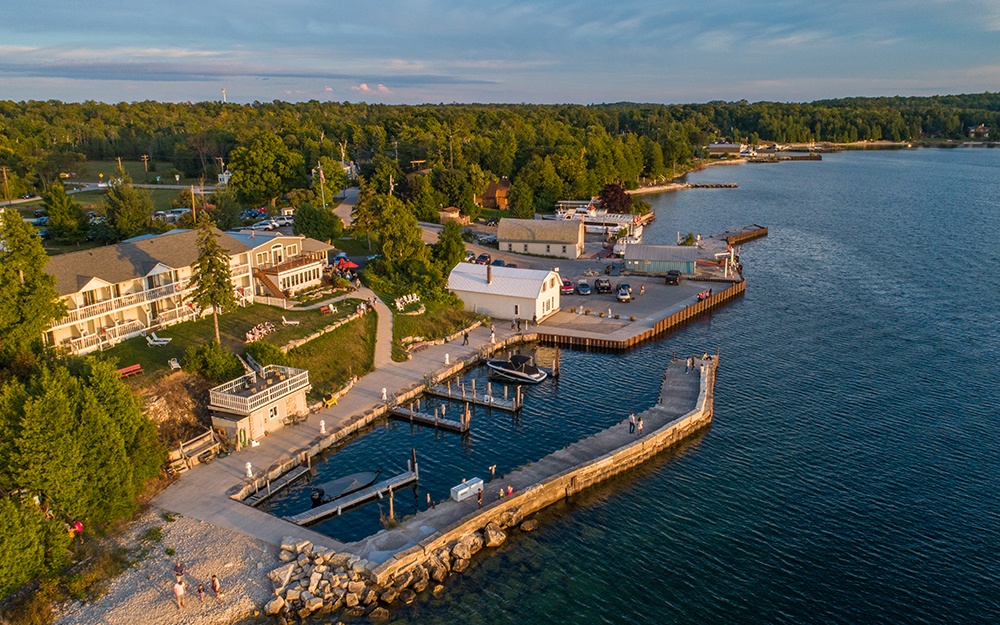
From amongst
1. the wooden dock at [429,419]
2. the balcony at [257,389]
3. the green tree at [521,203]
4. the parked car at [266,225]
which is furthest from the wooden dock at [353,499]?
the green tree at [521,203]

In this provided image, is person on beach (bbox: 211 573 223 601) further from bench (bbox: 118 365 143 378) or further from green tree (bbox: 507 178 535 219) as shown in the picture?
green tree (bbox: 507 178 535 219)

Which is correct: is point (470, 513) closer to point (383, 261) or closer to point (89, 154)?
point (383, 261)

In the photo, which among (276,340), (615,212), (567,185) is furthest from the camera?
(567,185)

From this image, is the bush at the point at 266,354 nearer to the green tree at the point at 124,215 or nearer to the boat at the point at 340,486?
the boat at the point at 340,486

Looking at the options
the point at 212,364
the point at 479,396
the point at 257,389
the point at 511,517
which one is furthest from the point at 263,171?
the point at 511,517

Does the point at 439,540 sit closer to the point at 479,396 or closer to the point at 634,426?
the point at 634,426

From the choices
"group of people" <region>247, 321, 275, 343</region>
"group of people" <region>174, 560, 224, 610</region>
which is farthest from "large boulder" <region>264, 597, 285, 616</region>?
"group of people" <region>247, 321, 275, 343</region>

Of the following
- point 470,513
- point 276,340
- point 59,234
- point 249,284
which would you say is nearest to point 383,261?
point 249,284
